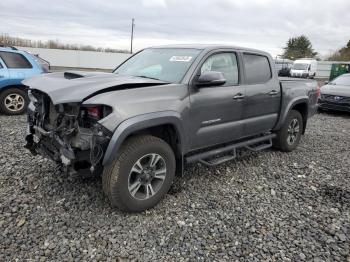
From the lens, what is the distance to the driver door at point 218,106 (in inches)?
156

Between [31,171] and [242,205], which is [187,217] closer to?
[242,205]

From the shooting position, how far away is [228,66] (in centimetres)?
462

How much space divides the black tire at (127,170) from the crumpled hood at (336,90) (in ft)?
30.4

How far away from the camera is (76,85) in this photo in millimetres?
3357

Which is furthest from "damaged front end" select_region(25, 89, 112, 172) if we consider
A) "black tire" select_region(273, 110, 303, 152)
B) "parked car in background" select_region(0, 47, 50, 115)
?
"parked car in background" select_region(0, 47, 50, 115)

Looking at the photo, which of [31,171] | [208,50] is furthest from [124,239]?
[208,50]

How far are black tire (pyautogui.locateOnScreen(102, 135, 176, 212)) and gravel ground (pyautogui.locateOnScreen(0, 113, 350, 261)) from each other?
154 mm

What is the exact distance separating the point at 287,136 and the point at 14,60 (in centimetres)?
663

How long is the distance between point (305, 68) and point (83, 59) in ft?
83.2

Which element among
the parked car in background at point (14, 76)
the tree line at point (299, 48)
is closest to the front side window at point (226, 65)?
the parked car in background at point (14, 76)

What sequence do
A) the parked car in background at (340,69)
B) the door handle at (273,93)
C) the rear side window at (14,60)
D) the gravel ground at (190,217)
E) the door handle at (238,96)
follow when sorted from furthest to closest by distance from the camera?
the parked car in background at (340,69) → the rear side window at (14,60) → the door handle at (273,93) → the door handle at (238,96) → the gravel ground at (190,217)

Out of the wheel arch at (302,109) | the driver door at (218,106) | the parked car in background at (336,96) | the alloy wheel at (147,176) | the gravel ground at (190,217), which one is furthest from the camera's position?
the parked car in background at (336,96)

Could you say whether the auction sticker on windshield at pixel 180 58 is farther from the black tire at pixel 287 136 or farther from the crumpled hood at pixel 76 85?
the black tire at pixel 287 136

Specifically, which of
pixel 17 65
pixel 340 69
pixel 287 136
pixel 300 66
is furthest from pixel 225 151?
pixel 300 66
